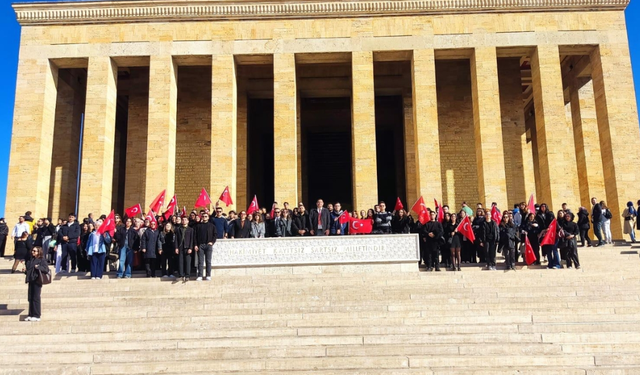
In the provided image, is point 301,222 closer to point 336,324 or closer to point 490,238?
point 490,238

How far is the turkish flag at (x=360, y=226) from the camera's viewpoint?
42.7 feet

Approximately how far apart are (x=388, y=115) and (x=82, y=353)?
18.9 metres

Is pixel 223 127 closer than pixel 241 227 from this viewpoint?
No

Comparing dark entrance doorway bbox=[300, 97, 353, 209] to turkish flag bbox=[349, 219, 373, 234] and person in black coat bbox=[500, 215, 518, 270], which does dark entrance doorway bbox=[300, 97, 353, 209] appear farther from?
person in black coat bbox=[500, 215, 518, 270]

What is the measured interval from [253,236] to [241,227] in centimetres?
38

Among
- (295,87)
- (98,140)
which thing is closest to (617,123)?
(295,87)

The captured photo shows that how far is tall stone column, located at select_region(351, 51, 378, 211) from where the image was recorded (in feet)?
58.9

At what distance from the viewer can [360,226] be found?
13078 mm

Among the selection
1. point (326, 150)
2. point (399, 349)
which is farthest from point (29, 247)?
point (326, 150)

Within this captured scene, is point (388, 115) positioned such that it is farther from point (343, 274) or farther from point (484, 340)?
point (484, 340)

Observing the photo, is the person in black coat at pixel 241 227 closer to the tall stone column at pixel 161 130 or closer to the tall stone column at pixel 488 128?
the tall stone column at pixel 161 130

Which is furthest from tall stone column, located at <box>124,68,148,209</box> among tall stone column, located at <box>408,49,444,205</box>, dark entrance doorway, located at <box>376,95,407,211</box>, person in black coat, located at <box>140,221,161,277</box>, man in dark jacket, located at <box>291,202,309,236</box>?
tall stone column, located at <box>408,49,444,205</box>

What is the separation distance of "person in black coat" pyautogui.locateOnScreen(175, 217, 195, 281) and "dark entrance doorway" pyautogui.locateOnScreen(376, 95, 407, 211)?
44.7ft

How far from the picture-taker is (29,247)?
41.7 feet
